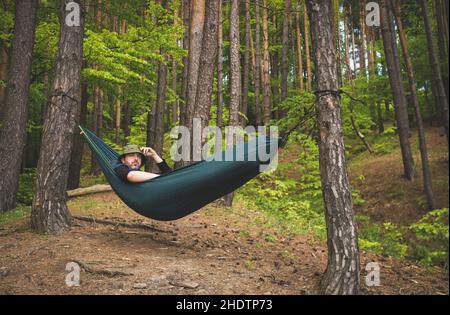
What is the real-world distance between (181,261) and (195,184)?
0.77m

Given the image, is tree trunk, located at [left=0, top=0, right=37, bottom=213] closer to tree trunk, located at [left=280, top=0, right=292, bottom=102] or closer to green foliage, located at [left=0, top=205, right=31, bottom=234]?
green foliage, located at [left=0, top=205, right=31, bottom=234]

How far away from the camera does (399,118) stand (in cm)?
730

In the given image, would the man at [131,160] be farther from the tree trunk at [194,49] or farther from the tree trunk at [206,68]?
the tree trunk at [194,49]

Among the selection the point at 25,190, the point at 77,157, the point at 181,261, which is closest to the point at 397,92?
the point at 181,261

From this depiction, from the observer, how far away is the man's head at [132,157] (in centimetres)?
376

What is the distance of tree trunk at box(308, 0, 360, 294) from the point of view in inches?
99.2

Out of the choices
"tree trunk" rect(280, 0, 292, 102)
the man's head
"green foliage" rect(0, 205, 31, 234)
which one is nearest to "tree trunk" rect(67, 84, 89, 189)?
"green foliage" rect(0, 205, 31, 234)

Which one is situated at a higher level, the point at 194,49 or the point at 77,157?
the point at 194,49

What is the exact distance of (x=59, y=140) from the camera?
12.7ft

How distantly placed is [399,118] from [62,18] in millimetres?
6450

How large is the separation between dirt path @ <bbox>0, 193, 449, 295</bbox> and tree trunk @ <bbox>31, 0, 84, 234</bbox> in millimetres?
227

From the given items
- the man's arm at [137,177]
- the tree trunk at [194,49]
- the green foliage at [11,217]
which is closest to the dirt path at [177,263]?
the green foliage at [11,217]

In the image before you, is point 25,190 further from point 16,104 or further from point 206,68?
point 206,68
